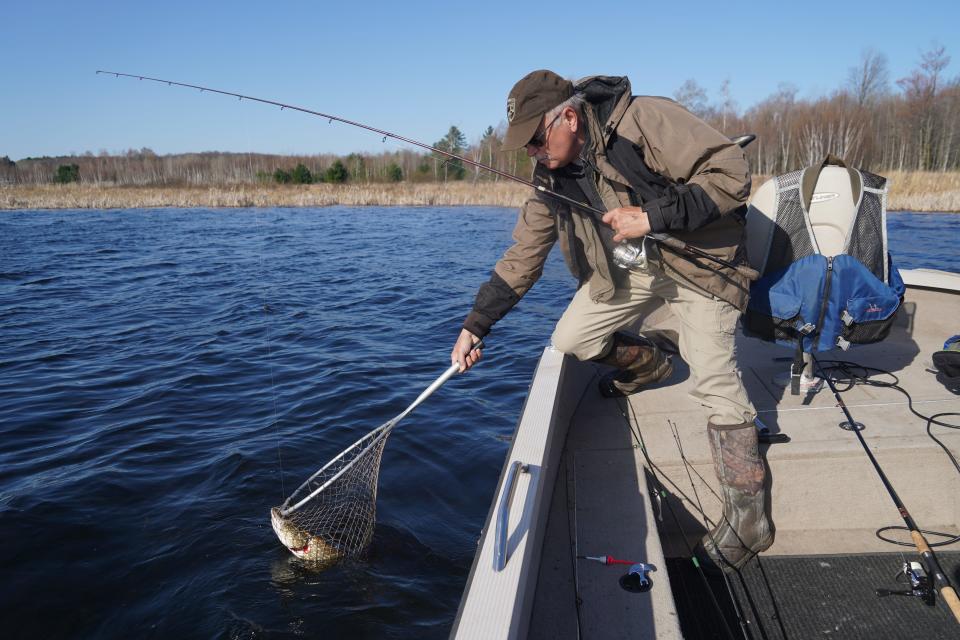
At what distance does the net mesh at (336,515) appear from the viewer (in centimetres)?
356

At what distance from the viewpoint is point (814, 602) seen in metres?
2.64

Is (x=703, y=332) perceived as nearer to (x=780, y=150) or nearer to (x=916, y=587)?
(x=916, y=587)

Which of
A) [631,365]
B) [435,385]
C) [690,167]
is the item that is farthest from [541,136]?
[631,365]

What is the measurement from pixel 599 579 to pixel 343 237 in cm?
1948

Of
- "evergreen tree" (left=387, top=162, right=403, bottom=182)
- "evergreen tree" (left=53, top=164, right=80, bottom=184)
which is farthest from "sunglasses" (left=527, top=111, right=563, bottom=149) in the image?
"evergreen tree" (left=53, top=164, right=80, bottom=184)

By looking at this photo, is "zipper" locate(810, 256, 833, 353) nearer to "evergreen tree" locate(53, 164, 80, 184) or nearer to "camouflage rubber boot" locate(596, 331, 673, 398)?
"camouflage rubber boot" locate(596, 331, 673, 398)

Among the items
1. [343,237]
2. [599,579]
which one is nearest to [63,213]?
[343,237]

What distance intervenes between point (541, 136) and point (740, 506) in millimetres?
1811

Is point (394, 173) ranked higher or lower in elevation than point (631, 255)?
higher

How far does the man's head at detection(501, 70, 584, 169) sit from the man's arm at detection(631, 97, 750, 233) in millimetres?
277

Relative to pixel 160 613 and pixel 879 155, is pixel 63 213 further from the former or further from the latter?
pixel 879 155

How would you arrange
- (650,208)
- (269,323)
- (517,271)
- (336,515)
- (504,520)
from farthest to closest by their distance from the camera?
(269,323), (336,515), (517,271), (650,208), (504,520)

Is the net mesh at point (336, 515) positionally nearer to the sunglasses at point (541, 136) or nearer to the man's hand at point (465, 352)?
the man's hand at point (465, 352)

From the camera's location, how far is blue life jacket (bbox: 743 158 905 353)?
143 inches
